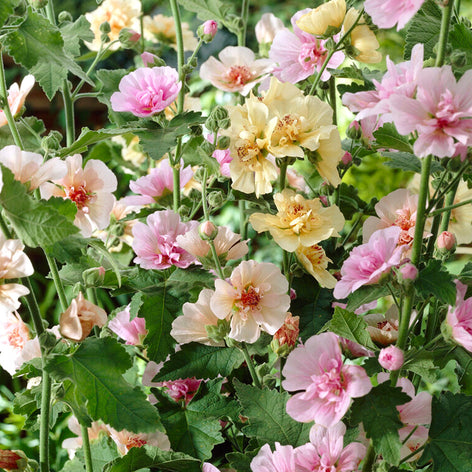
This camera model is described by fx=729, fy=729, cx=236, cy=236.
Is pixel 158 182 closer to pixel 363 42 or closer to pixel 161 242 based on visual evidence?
pixel 161 242

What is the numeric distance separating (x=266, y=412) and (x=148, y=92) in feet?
0.84

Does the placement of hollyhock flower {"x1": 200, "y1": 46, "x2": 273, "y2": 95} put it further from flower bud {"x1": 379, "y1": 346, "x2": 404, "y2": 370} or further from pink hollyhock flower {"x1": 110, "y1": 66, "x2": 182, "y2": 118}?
flower bud {"x1": 379, "y1": 346, "x2": 404, "y2": 370}

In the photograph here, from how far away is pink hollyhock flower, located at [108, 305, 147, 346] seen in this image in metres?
0.60

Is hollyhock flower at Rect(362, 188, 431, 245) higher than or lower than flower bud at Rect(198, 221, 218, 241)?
lower

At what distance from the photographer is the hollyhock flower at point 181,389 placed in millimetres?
601

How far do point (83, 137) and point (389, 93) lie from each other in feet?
0.66

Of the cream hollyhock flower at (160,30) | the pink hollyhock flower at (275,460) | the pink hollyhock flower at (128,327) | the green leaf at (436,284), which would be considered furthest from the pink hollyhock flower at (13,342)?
the cream hollyhock flower at (160,30)

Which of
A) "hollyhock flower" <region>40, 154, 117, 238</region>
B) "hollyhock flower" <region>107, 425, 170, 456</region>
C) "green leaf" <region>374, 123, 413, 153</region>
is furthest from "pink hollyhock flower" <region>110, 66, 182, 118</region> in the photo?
"hollyhock flower" <region>107, 425, 170, 456</region>

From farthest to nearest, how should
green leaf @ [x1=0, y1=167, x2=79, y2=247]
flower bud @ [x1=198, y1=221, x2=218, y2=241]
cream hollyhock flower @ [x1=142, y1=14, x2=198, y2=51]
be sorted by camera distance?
cream hollyhock flower @ [x1=142, y1=14, x2=198, y2=51], flower bud @ [x1=198, y1=221, x2=218, y2=241], green leaf @ [x1=0, y1=167, x2=79, y2=247]

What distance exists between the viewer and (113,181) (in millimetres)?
540

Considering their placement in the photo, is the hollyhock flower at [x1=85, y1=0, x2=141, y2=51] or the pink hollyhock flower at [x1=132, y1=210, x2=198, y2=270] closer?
the pink hollyhock flower at [x1=132, y1=210, x2=198, y2=270]

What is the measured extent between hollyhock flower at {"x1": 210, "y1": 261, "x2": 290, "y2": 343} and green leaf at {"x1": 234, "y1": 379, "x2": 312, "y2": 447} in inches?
1.5

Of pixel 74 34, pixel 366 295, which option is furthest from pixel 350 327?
pixel 74 34

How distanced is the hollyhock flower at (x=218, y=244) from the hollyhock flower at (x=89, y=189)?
6 centimetres
